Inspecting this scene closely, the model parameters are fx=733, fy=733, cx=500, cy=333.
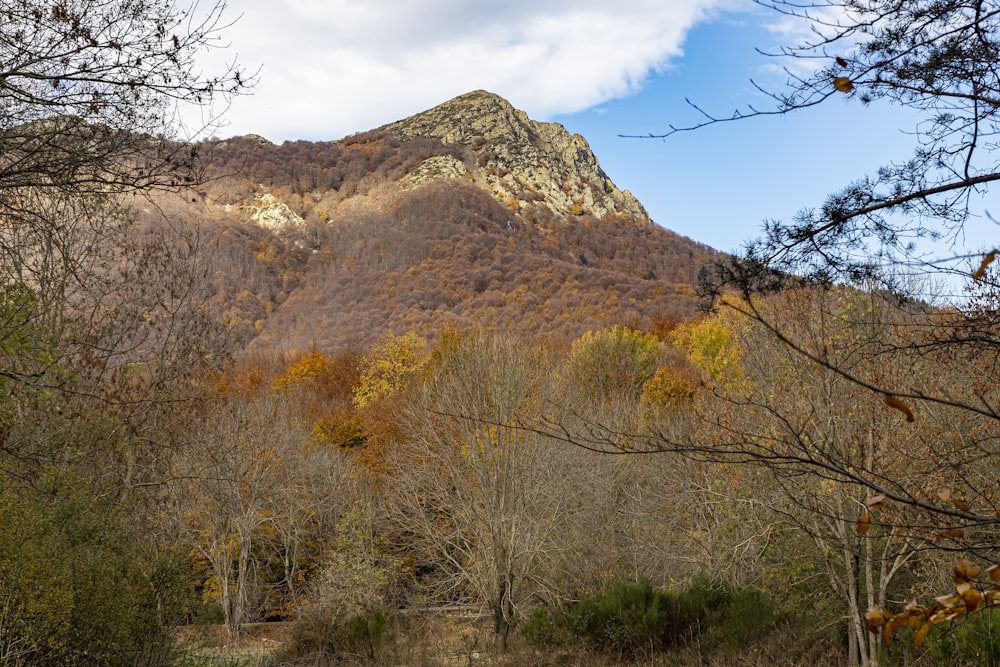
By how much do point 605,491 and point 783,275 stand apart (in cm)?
1444

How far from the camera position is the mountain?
66062 mm

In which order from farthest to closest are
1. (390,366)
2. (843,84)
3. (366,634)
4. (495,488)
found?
(390,366) < (495,488) < (366,634) < (843,84)

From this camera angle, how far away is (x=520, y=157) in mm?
114188

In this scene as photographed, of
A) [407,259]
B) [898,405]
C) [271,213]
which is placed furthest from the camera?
[271,213]

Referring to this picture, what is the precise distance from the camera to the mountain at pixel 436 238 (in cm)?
6606

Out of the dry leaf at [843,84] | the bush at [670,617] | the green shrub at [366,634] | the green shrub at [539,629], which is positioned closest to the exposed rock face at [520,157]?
→ the green shrub at [366,634]

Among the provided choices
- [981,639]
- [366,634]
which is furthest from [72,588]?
[981,639]

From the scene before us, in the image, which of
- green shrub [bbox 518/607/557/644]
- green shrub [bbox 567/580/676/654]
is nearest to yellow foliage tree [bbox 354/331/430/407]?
green shrub [bbox 518/607/557/644]

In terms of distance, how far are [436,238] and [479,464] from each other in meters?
69.7

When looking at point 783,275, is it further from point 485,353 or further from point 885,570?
point 485,353

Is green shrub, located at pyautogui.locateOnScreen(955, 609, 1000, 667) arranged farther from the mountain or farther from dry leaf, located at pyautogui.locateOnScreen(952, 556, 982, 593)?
the mountain

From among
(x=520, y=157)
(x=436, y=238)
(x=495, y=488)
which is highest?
(x=520, y=157)

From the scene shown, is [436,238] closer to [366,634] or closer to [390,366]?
[390,366]

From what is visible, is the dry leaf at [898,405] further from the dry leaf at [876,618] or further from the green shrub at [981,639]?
the green shrub at [981,639]
